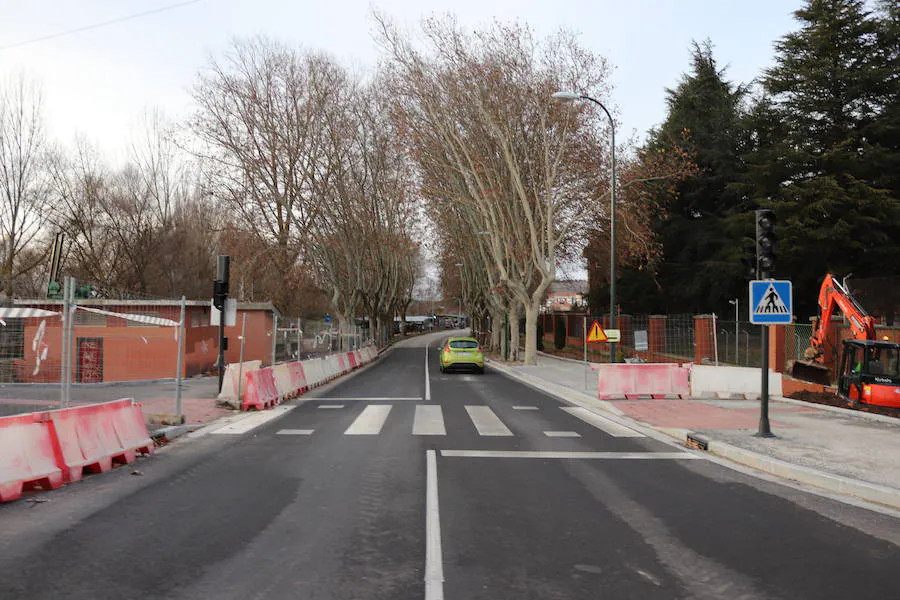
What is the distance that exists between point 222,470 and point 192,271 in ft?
132

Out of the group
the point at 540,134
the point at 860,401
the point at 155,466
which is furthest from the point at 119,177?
the point at 860,401

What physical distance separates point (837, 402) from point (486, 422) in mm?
9219

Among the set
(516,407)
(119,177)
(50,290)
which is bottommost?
(516,407)

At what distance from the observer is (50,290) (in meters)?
25.7

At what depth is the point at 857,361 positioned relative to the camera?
48.9ft

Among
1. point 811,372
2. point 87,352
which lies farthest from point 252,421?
point 811,372

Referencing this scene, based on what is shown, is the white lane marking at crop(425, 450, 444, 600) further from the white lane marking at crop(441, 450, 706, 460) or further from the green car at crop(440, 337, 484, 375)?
the green car at crop(440, 337, 484, 375)

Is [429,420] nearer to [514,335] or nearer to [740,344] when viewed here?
[740,344]

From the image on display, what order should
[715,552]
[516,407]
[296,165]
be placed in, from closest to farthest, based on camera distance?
[715,552] < [516,407] < [296,165]

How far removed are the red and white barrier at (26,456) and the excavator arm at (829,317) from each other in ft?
56.1

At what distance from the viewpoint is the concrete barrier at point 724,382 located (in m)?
17.3

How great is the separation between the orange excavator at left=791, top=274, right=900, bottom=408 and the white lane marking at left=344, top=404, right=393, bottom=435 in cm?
1054

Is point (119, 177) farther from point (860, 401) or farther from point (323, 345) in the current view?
point (860, 401)

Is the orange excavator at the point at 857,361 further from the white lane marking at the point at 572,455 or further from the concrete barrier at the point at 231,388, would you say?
the concrete barrier at the point at 231,388
